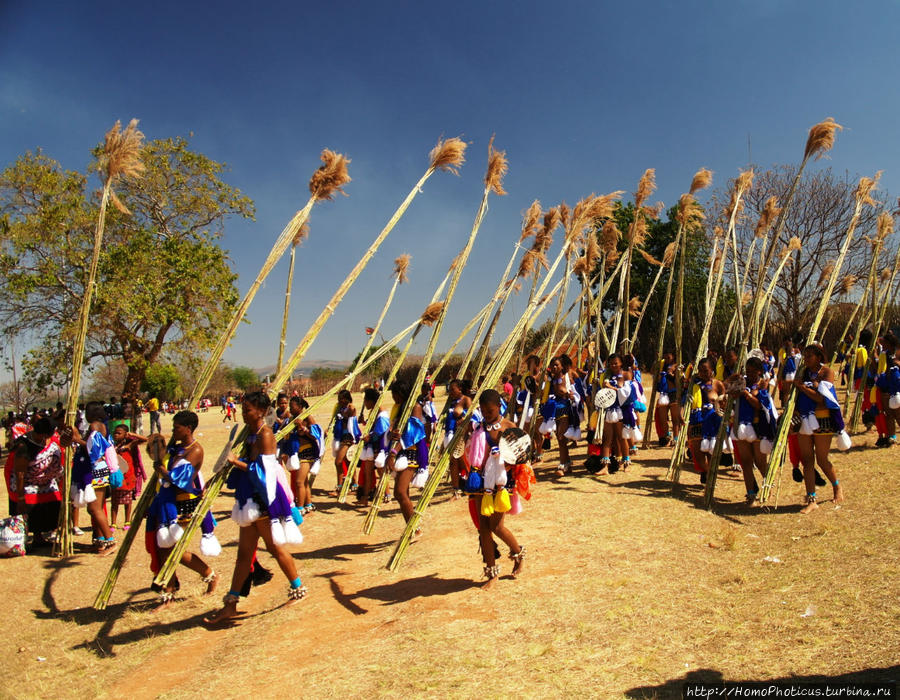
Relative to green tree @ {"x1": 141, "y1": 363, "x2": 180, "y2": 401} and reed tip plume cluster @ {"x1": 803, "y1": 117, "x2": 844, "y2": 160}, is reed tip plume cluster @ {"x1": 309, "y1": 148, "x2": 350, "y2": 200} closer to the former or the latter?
reed tip plume cluster @ {"x1": 803, "y1": 117, "x2": 844, "y2": 160}

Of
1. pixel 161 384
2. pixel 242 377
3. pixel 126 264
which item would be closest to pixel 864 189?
pixel 126 264

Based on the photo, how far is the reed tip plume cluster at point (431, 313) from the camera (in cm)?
914

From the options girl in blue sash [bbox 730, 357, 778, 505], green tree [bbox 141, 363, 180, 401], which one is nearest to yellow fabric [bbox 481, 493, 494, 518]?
girl in blue sash [bbox 730, 357, 778, 505]

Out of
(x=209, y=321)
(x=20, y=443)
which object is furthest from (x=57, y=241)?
(x=20, y=443)

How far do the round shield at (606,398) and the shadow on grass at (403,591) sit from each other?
438cm

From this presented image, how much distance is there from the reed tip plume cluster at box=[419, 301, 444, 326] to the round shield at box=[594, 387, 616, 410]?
2819 mm

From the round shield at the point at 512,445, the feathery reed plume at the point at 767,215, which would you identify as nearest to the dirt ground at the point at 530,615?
the round shield at the point at 512,445

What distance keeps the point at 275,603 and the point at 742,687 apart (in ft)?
Answer: 13.3

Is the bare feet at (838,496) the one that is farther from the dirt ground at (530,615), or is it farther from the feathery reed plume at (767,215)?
the feathery reed plume at (767,215)

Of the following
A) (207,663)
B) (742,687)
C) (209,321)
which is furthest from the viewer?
(209,321)

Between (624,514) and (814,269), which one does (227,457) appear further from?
(814,269)

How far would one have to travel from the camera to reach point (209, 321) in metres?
20.1

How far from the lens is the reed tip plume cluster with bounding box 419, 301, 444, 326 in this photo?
914cm

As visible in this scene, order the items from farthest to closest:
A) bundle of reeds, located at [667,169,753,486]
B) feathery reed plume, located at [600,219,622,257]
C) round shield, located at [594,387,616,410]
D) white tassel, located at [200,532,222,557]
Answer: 1. feathery reed plume, located at [600,219,622,257]
2. round shield, located at [594,387,616,410]
3. bundle of reeds, located at [667,169,753,486]
4. white tassel, located at [200,532,222,557]
